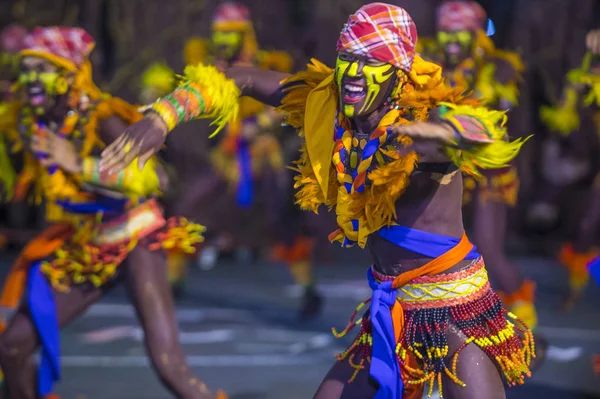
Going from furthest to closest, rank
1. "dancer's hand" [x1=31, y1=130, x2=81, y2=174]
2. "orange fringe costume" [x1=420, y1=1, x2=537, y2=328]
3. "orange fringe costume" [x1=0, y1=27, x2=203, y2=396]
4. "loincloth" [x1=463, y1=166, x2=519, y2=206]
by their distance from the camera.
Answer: "loincloth" [x1=463, y1=166, x2=519, y2=206], "orange fringe costume" [x1=420, y1=1, x2=537, y2=328], "orange fringe costume" [x1=0, y1=27, x2=203, y2=396], "dancer's hand" [x1=31, y1=130, x2=81, y2=174]

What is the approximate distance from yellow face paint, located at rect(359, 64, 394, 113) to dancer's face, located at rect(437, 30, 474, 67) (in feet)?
Answer: 10.2

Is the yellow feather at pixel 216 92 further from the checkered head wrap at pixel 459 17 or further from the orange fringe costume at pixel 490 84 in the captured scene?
the checkered head wrap at pixel 459 17

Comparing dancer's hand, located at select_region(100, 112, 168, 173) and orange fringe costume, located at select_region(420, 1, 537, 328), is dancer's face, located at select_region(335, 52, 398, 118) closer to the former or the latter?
dancer's hand, located at select_region(100, 112, 168, 173)

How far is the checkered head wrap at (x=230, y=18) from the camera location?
8352 mm

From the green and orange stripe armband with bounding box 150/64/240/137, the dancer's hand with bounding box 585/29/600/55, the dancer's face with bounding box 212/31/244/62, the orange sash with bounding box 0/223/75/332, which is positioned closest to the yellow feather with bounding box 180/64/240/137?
the green and orange stripe armband with bounding box 150/64/240/137

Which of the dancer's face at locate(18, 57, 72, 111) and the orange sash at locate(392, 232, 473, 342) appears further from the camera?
the dancer's face at locate(18, 57, 72, 111)

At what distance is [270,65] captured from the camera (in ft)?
26.5

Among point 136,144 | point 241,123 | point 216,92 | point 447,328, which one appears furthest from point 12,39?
point 447,328

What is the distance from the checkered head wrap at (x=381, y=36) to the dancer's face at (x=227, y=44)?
5.00 metres

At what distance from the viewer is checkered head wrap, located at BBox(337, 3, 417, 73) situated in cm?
330

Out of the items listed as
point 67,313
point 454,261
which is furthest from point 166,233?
point 454,261

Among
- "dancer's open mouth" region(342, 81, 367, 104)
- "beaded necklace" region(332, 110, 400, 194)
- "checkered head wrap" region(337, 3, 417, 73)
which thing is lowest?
"beaded necklace" region(332, 110, 400, 194)

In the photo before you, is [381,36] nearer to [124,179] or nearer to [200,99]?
[200,99]

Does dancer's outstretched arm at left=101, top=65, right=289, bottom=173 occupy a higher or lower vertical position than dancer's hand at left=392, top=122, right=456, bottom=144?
lower
